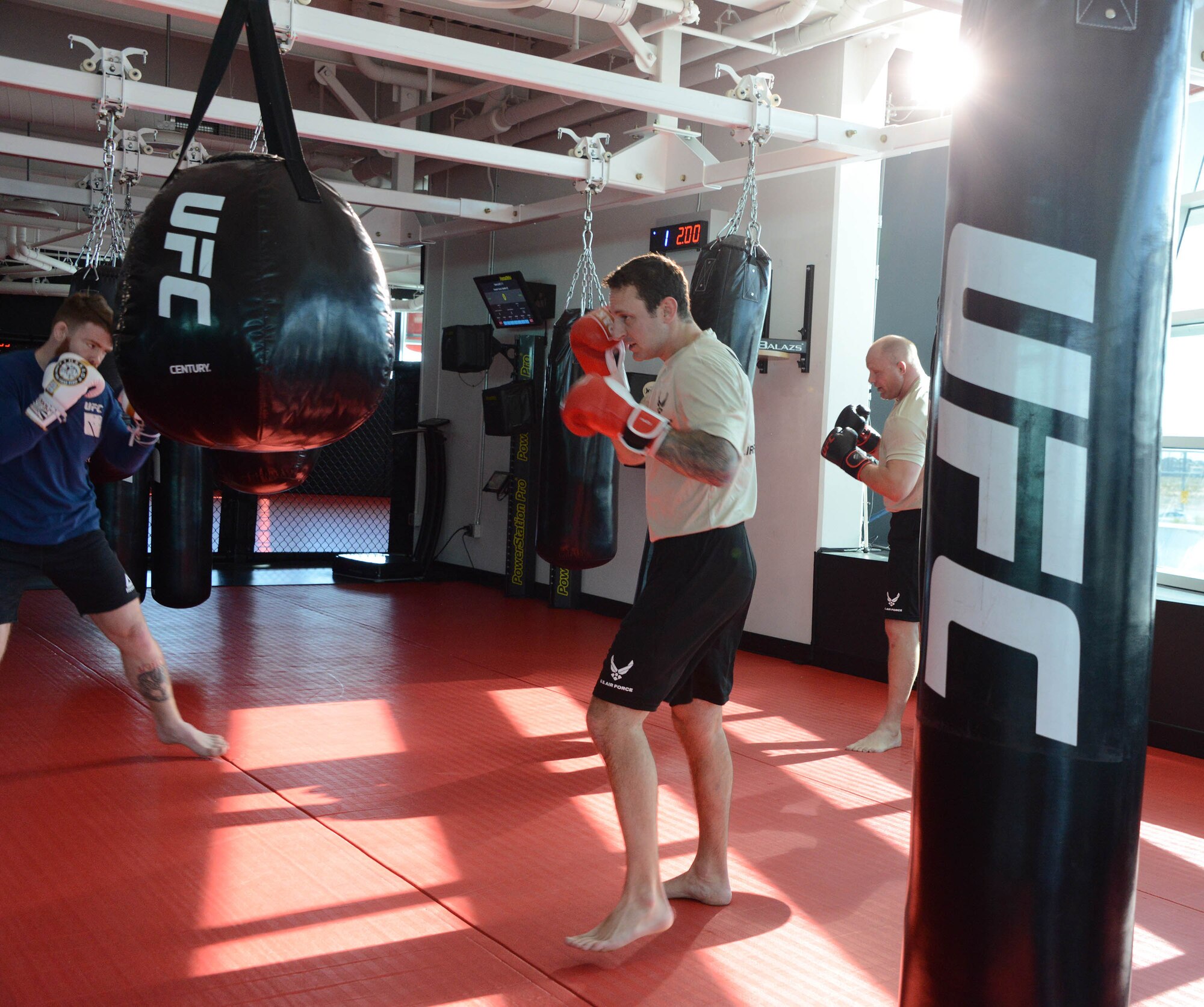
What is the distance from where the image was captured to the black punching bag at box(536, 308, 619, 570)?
186 inches

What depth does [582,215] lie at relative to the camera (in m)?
7.49

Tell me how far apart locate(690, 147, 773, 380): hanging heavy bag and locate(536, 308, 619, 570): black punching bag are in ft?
2.34

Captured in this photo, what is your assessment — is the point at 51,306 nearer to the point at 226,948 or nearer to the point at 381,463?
the point at 381,463

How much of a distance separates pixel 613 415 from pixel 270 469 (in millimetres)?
788

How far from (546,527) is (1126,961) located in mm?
3891

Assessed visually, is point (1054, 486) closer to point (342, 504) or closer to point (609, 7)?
point (609, 7)

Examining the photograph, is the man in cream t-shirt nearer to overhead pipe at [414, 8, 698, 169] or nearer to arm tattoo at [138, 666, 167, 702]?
arm tattoo at [138, 666, 167, 702]

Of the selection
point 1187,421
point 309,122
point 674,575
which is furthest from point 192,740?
point 1187,421

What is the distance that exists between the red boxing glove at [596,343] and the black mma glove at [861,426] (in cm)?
174

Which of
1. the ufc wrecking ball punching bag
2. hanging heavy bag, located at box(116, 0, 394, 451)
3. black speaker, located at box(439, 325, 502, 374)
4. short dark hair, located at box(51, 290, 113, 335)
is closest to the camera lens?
the ufc wrecking ball punching bag

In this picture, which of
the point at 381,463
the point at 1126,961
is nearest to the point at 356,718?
the point at 1126,961

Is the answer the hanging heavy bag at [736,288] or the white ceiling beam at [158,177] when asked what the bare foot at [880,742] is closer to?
the hanging heavy bag at [736,288]

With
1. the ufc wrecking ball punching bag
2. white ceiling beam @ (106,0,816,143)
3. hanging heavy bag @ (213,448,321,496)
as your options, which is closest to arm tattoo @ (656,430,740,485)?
hanging heavy bag @ (213,448,321,496)

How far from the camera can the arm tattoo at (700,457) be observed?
7.80ft
